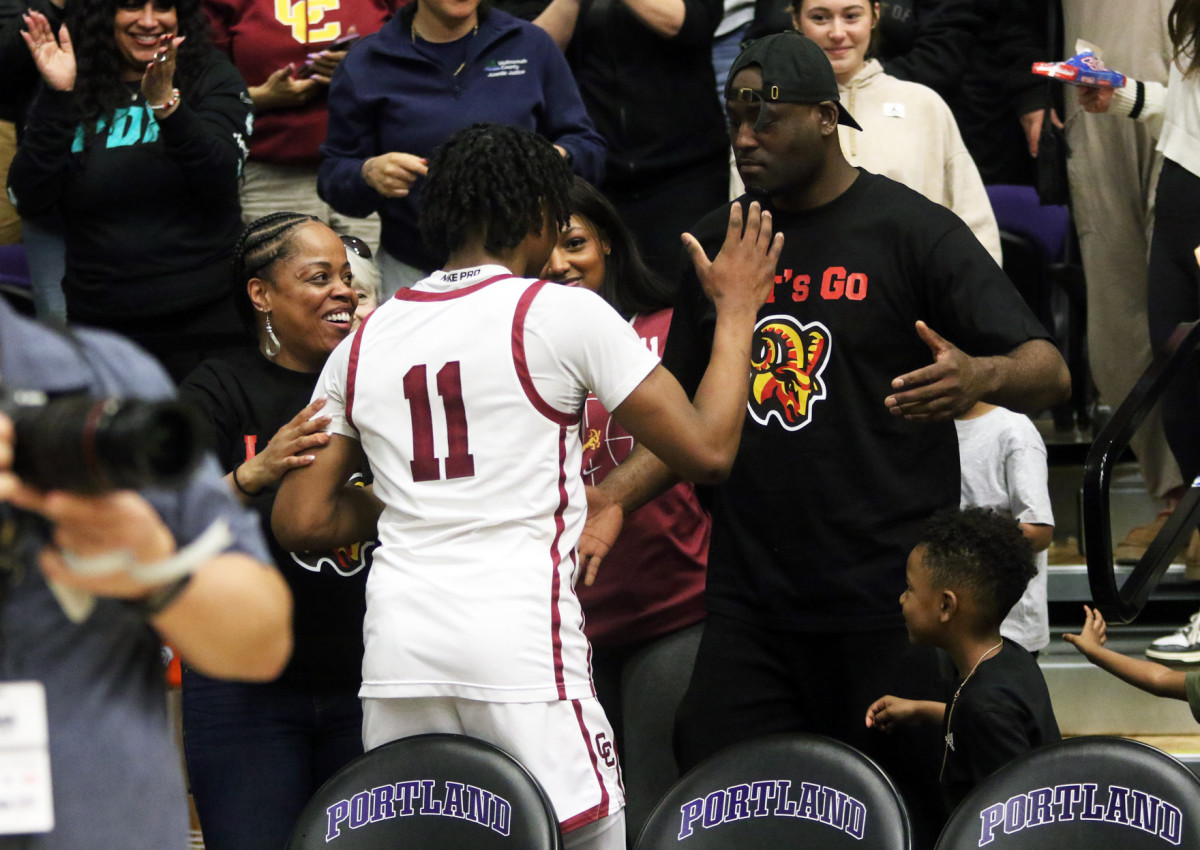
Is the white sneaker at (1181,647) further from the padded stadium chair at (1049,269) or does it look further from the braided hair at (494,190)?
the braided hair at (494,190)

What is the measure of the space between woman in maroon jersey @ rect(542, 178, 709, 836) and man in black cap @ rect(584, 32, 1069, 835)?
313mm

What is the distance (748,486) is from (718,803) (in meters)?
0.71

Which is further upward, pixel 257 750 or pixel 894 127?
pixel 894 127

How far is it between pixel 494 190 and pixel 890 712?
4.32 feet

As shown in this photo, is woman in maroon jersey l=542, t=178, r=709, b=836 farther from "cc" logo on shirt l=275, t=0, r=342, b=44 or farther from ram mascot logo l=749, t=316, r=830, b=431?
"cc" logo on shirt l=275, t=0, r=342, b=44

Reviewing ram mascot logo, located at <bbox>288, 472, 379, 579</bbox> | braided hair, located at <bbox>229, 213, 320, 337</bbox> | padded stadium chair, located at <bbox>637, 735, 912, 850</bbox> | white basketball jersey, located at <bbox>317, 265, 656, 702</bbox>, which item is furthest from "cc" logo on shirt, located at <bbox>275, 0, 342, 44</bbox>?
padded stadium chair, located at <bbox>637, 735, 912, 850</bbox>

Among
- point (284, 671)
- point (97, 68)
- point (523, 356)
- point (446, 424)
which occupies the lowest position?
point (284, 671)

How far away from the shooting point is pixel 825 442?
323 centimetres

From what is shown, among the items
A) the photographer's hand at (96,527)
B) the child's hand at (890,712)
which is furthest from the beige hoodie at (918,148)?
the photographer's hand at (96,527)

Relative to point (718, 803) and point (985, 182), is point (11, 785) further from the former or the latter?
point (985, 182)

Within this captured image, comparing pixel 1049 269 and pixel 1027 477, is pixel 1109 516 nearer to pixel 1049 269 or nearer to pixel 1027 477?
pixel 1027 477

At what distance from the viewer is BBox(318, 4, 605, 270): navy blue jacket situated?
4.52m

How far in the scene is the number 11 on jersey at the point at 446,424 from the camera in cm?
268

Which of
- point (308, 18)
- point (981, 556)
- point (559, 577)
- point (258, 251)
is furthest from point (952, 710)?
point (308, 18)
